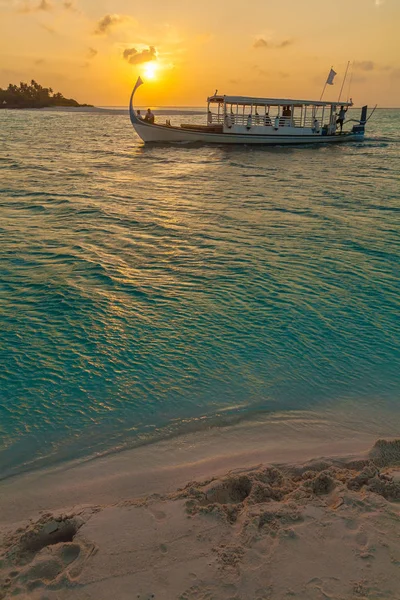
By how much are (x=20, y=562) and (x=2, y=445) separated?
1772 millimetres

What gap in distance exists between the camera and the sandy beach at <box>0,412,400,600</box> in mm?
2838

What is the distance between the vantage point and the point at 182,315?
7629mm

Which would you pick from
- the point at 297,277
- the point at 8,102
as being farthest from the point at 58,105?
the point at 297,277

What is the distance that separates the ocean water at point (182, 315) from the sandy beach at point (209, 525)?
58 cm

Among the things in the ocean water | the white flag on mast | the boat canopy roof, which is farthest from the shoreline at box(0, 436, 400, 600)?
the white flag on mast

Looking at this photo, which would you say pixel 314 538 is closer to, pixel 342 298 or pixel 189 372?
pixel 189 372

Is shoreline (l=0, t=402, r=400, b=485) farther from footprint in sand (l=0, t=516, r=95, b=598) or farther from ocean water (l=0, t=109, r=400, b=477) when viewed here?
footprint in sand (l=0, t=516, r=95, b=598)

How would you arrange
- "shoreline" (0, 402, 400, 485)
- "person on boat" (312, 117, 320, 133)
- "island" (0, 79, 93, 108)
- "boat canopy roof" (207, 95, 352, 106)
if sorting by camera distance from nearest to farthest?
"shoreline" (0, 402, 400, 485) → "boat canopy roof" (207, 95, 352, 106) → "person on boat" (312, 117, 320, 133) → "island" (0, 79, 93, 108)

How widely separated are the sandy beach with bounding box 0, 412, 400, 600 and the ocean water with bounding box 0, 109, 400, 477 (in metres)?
0.58

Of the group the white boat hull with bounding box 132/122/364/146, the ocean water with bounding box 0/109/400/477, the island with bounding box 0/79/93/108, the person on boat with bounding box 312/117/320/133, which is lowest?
the ocean water with bounding box 0/109/400/477

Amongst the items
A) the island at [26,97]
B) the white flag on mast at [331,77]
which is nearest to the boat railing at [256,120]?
the white flag on mast at [331,77]

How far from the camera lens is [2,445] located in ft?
15.1

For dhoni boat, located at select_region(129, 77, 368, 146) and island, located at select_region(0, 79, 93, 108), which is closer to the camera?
dhoni boat, located at select_region(129, 77, 368, 146)

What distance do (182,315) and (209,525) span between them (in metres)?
4.58
